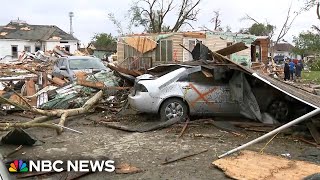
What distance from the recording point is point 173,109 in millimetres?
9953

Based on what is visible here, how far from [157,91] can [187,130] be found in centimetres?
132

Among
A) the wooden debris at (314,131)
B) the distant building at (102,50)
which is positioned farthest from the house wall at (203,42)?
the distant building at (102,50)

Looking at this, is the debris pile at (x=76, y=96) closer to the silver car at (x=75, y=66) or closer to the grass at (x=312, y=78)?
the silver car at (x=75, y=66)

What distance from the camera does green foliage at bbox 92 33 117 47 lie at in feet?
199

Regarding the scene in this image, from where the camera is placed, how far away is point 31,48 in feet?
175

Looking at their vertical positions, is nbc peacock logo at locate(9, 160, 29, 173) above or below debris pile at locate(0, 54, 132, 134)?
below

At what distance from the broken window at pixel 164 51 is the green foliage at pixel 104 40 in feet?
118

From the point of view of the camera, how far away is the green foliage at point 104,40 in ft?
199

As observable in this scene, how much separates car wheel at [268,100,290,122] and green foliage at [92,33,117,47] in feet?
171

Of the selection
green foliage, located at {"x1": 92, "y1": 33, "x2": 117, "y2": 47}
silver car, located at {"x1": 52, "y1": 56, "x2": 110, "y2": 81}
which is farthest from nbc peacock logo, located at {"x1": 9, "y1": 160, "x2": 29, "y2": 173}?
green foliage, located at {"x1": 92, "y1": 33, "x2": 117, "y2": 47}

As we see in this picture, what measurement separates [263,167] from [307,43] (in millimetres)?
66246

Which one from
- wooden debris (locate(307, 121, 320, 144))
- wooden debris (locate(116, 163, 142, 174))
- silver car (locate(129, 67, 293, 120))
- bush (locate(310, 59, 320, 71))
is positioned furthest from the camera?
bush (locate(310, 59, 320, 71))

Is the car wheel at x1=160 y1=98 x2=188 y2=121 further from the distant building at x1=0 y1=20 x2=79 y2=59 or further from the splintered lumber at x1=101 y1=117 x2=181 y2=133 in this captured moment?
the distant building at x1=0 y1=20 x2=79 y2=59

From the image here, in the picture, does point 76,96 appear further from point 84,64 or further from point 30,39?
point 30,39
